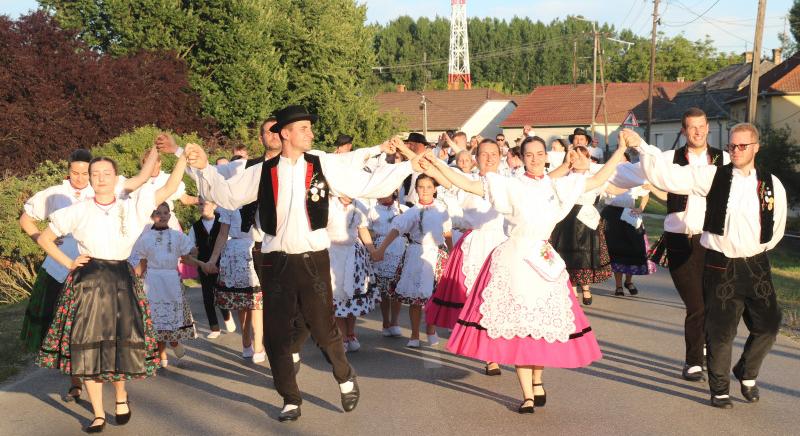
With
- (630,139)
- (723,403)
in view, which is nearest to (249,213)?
(630,139)

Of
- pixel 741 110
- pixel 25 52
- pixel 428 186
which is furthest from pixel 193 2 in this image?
pixel 741 110

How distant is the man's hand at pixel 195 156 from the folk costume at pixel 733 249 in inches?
130

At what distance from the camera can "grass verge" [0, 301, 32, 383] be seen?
9188 millimetres

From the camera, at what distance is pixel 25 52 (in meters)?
24.5

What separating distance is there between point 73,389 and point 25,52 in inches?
735

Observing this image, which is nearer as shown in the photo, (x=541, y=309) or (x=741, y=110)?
(x=541, y=309)

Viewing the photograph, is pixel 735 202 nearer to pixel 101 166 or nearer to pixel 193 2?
pixel 101 166

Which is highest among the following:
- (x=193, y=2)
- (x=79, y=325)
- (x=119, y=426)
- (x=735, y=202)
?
(x=193, y=2)

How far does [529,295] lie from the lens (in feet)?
23.4

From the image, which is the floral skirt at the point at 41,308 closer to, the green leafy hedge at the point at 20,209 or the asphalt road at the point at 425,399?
the asphalt road at the point at 425,399

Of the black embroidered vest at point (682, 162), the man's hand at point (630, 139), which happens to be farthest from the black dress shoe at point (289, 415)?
the black embroidered vest at point (682, 162)

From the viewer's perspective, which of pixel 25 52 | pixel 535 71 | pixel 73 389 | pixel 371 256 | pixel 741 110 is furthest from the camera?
pixel 535 71

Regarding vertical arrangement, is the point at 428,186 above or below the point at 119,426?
above

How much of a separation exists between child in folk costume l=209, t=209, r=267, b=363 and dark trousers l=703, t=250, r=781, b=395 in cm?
416
